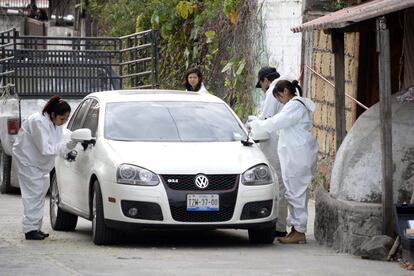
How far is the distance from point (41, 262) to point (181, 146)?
7.40ft

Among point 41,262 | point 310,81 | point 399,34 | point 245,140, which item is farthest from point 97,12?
point 41,262

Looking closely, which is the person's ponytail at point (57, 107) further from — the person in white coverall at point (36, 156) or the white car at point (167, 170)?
the white car at point (167, 170)

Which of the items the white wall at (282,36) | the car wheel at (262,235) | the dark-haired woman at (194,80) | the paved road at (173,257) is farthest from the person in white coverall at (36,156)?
the white wall at (282,36)

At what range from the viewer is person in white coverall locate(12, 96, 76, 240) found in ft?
41.1

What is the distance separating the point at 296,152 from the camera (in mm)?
12586

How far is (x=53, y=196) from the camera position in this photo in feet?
46.5

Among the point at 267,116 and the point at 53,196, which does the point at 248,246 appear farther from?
the point at 53,196

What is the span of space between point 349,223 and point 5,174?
8.60 metres

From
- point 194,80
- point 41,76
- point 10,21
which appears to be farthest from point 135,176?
point 10,21

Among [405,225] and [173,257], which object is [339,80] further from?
[173,257]

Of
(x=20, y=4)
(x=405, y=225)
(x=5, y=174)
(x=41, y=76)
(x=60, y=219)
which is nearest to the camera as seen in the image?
(x=405, y=225)

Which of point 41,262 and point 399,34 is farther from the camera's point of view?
point 399,34

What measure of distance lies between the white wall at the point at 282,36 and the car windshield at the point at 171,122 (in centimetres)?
545

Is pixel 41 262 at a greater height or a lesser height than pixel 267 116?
lesser
